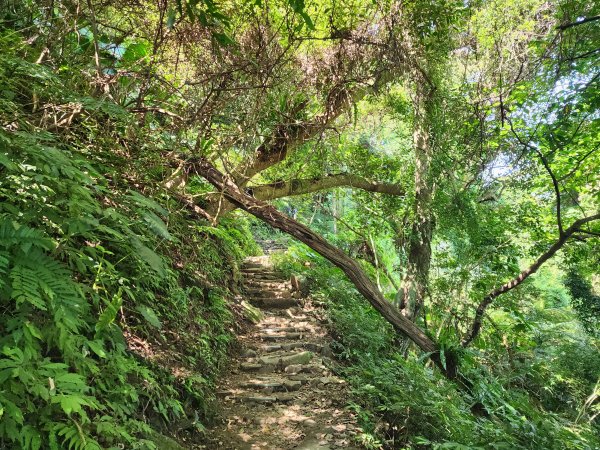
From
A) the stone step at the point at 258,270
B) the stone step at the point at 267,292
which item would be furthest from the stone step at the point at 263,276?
the stone step at the point at 267,292

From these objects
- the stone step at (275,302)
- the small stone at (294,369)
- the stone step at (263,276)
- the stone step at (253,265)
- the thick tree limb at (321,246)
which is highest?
the thick tree limb at (321,246)

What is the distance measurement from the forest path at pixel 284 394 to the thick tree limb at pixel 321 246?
1.12 metres

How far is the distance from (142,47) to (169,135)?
1.10 m

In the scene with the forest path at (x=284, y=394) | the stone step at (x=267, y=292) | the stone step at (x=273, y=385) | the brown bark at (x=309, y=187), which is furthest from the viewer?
the stone step at (x=267, y=292)

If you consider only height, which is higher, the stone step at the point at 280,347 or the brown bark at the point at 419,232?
the brown bark at the point at 419,232

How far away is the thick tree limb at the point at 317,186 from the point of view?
6.31m

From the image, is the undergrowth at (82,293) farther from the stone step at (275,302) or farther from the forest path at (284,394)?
the stone step at (275,302)

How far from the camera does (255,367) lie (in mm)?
5059

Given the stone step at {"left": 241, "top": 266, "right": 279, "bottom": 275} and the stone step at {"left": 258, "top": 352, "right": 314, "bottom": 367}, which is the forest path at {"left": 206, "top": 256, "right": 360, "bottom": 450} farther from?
the stone step at {"left": 241, "top": 266, "right": 279, "bottom": 275}

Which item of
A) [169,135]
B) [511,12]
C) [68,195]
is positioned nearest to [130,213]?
[68,195]

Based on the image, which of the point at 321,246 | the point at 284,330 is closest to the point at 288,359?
the point at 284,330

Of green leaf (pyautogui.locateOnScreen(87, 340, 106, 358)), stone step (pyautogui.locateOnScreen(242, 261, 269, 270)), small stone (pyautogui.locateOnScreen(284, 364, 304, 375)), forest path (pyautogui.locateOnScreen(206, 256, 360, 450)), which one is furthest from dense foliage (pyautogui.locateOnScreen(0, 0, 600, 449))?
stone step (pyautogui.locateOnScreen(242, 261, 269, 270))

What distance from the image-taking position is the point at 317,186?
22.0ft

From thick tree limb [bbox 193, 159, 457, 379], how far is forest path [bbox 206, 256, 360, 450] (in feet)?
3.67
